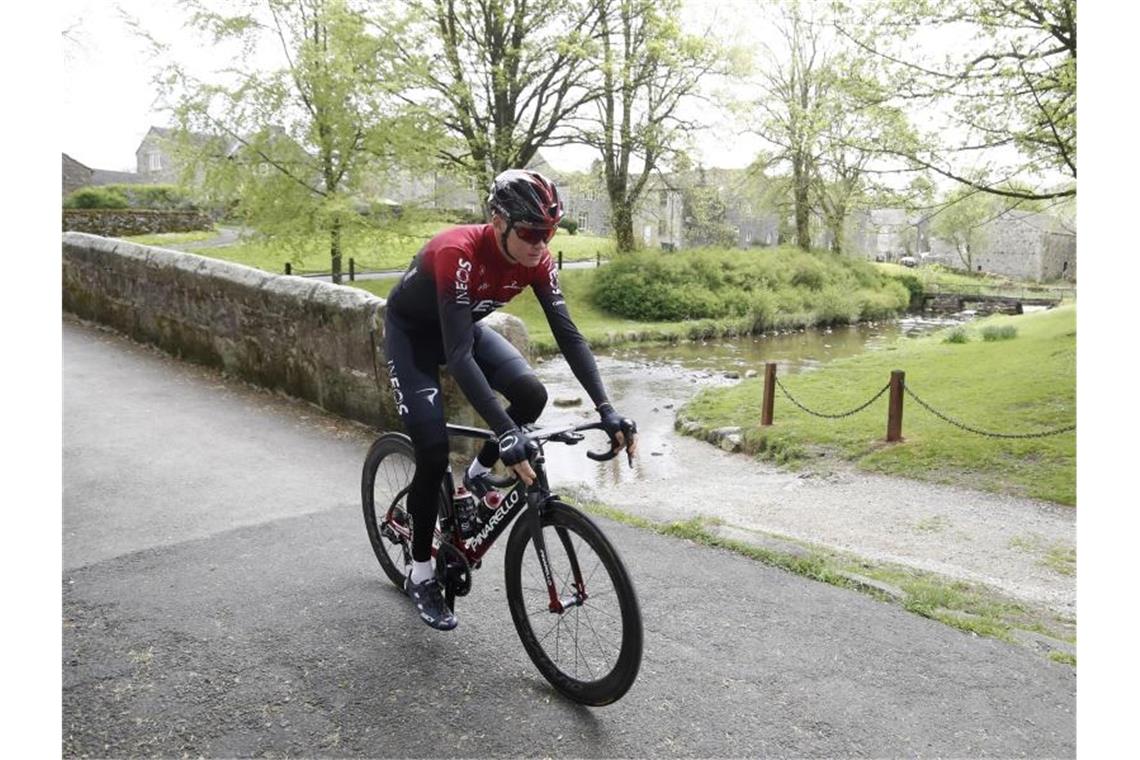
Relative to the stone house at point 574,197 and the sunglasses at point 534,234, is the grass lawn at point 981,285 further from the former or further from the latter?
the sunglasses at point 534,234

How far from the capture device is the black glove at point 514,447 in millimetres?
3051

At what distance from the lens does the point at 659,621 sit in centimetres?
407

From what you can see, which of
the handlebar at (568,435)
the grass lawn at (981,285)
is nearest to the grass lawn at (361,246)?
the handlebar at (568,435)

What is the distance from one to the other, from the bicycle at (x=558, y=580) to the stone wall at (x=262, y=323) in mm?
3300

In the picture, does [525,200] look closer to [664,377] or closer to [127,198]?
[664,377]

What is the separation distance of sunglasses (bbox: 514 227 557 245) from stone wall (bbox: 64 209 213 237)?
4026 centimetres

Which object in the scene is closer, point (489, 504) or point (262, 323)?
point (489, 504)

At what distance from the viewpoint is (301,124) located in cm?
2150

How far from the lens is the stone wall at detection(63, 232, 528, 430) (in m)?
7.75

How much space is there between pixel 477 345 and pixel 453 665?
55.9 inches

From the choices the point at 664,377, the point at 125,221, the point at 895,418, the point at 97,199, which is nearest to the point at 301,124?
the point at 664,377

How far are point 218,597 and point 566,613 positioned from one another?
1.96 meters

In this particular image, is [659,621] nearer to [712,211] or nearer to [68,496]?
[68,496]

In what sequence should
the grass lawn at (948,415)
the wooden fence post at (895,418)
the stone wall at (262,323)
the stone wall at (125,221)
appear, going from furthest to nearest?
1. the stone wall at (125,221)
2. the wooden fence post at (895,418)
3. the grass lawn at (948,415)
4. the stone wall at (262,323)
